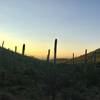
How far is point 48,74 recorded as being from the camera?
40.3 metres

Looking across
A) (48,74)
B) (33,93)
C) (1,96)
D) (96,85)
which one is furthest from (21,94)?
(96,85)

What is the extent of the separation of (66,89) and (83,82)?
399cm

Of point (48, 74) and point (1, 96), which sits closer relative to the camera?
point (1, 96)

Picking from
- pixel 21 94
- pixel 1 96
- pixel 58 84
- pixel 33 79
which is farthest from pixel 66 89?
pixel 1 96

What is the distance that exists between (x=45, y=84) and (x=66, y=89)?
2200 mm

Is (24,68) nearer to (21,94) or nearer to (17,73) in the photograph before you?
(17,73)

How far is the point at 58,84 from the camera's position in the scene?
38.0 m

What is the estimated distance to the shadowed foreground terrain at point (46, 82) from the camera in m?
33.2

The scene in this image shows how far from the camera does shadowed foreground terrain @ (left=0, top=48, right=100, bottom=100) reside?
109 ft

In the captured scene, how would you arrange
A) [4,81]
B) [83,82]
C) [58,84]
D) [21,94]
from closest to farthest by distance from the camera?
[21,94] → [4,81] → [58,84] → [83,82]

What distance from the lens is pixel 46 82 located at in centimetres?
3784

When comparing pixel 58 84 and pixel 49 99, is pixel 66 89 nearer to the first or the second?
pixel 58 84

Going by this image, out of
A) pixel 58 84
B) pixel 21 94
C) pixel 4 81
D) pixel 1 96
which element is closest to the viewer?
pixel 1 96

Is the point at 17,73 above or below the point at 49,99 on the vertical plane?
above
